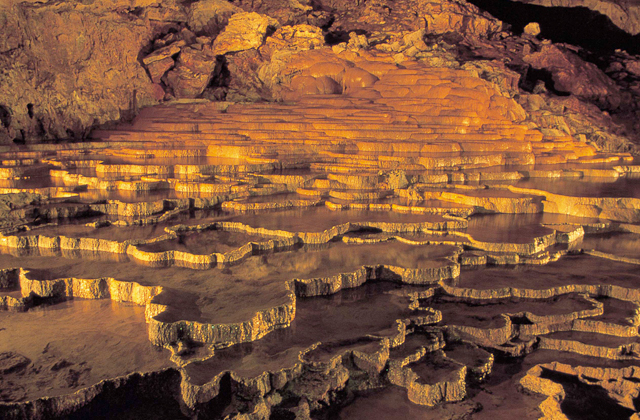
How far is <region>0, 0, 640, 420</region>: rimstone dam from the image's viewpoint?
4.35 meters

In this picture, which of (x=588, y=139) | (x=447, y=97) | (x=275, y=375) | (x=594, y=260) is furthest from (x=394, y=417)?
(x=588, y=139)

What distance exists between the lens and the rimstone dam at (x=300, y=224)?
435cm

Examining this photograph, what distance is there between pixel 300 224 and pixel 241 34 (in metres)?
15.3

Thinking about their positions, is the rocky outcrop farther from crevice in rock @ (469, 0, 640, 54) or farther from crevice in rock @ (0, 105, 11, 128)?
crevice in rock @ (0, 105, 11, 128)

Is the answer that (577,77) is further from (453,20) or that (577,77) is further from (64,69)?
(64,69)

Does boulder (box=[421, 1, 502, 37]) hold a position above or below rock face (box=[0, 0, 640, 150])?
above

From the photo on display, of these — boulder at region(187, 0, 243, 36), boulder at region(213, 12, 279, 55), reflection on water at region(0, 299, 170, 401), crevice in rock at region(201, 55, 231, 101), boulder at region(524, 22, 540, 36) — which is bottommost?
reflection on water at region(0, 299, 170, 401)

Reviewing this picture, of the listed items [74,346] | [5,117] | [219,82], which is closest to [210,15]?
[219,82]

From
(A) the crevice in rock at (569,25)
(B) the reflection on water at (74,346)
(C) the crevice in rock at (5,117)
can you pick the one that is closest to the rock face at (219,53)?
(C) the crevice in rock at (5,117)

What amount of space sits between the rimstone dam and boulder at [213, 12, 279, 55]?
0.41 feet

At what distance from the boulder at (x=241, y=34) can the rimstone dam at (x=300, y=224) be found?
13cm

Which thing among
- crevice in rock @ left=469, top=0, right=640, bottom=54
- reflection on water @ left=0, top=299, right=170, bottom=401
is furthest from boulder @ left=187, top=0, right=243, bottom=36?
reflection on water @ left=0, top=299, right=170, bottom=401

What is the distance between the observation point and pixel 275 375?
421 centimetres

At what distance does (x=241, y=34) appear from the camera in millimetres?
21188
